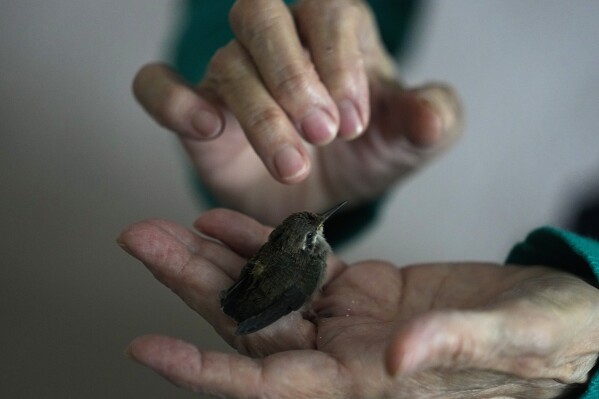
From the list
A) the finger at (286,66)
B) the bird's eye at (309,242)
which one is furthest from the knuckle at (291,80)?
the bird's eye at (309,242)

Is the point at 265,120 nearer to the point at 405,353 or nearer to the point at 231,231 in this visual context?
the point at 231,231

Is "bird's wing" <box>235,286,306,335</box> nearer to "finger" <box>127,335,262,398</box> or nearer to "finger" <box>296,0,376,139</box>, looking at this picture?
"finger" <box>127,335,262,398</box>

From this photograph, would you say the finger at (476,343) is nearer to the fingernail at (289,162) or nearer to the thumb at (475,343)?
the thumb at (475,343)

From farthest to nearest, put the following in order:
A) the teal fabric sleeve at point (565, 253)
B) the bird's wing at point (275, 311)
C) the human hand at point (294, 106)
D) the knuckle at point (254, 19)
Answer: the knuckle at point (254, 19)
the human hand at point (294, 106)
the teal fabric sleeve at point (565, 253)
the bird's wing at point (275, 311)

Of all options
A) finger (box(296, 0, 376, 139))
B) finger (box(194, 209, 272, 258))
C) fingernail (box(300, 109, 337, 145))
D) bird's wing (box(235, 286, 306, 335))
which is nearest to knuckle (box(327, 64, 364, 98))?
finger (box(296, 0, 376, 139))

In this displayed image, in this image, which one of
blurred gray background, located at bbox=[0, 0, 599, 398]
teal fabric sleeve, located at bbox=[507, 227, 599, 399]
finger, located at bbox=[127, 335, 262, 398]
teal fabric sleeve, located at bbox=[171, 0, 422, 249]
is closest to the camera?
finger, located at bbox=[127, 335, 262, 398]

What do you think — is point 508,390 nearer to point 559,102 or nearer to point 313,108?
point 313,108

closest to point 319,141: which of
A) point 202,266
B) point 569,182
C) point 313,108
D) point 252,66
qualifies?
point 313,108

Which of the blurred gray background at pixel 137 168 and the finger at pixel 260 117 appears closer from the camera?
the finger at pixel 260 117
